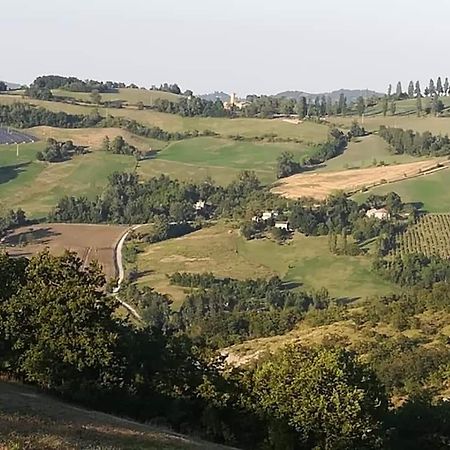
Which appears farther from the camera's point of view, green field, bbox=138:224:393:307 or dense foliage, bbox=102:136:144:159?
dense foliage, bbox=102:136:144:159

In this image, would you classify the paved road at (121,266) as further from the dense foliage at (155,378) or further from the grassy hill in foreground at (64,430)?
the grassy hill in foreground at (64,430)

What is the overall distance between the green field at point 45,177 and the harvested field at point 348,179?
38831mm

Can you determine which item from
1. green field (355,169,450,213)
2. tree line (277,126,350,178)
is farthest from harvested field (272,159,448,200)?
green field (355,169,450,213)

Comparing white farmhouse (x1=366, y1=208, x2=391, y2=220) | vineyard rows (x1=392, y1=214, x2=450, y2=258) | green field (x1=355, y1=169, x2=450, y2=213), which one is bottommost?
vineyard rows (x1=392, y1=214, x2=450, y2=258)

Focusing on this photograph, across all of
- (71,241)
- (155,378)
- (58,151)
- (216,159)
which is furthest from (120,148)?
(155,378)

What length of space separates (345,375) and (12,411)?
45.8 feet

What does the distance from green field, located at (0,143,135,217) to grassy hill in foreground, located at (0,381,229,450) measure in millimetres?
120737

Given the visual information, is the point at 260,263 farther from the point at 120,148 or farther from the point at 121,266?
the point at 120,148

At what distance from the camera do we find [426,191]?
146 meters

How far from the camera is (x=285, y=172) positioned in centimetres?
17062

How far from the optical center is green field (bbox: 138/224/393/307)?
107 meters

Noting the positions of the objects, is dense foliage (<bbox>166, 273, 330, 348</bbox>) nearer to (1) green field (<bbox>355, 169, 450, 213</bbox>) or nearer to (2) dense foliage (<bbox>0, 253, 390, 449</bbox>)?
(2) dense foliage (<bbox>0, 253, 390, 449</bbox>)

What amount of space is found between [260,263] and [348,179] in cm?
4757

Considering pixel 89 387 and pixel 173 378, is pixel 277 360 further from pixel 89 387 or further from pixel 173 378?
pixel 89 387
